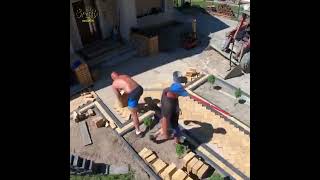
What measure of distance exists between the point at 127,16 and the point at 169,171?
868cm

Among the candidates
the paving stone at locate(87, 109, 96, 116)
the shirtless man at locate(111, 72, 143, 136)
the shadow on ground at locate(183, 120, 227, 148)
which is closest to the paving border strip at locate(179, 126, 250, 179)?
the shadow on ground at locate(183, 120, 227, 148)

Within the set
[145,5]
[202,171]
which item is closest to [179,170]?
[202,171]

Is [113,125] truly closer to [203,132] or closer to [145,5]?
[203,132]

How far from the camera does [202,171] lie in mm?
8469

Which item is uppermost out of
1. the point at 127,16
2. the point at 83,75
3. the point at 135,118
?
the point at 127,16

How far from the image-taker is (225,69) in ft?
43.9

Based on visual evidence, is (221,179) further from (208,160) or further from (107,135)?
(107,135)

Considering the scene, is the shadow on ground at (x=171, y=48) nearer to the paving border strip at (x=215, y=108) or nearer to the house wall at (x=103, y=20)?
the house wall at (x=103, y=20)

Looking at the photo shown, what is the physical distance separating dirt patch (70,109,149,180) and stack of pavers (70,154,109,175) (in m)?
0.39

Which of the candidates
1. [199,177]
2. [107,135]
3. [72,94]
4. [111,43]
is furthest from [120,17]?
[199,177]

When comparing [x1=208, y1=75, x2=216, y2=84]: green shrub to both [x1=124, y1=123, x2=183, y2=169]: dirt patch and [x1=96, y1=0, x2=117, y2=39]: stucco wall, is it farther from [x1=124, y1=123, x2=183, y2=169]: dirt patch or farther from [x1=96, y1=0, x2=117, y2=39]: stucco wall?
[x1=96, y1=0, x2=117, y2=39]: stucco wall
